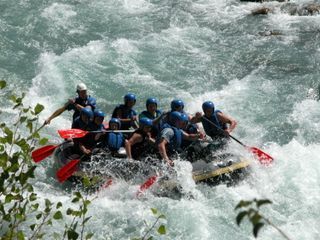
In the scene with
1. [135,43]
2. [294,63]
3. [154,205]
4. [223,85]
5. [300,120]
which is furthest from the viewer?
[135,43]

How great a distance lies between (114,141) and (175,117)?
1.04 m

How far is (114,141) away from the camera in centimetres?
848

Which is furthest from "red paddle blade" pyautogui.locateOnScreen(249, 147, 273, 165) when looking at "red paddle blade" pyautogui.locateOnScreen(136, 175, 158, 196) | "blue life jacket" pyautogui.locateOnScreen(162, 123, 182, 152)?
"red paddle blade" pyautogui.locateOnScreen(136, 175, 158, 196)

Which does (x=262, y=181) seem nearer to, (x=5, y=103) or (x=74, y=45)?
(x=5, y=103)

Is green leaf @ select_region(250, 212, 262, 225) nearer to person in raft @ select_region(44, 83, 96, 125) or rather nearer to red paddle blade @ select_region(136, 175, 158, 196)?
red paddle blade @ select_region(136, 175, 158, 196)

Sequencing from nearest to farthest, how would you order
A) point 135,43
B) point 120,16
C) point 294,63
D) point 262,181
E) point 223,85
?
point 262,181 → point 223,85 → point 294,63 → point 135,43 → point 120,16

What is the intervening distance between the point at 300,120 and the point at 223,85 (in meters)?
2.17

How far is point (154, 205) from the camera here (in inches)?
317

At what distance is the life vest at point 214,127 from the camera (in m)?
9.01

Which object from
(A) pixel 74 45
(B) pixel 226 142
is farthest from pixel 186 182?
(A) pixel 74 45

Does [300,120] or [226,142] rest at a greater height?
[226,142]

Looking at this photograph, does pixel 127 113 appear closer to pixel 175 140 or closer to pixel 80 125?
pixel 80 125

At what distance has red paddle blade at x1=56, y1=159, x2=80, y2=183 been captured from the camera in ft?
26.6

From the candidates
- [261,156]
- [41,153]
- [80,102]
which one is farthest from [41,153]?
[261,156]
